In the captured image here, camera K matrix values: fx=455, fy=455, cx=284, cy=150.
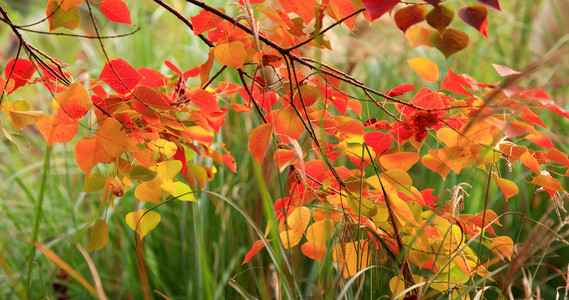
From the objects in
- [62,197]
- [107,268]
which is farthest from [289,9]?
[62,197]

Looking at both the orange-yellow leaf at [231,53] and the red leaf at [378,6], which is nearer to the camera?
the red leaf at [378,6]

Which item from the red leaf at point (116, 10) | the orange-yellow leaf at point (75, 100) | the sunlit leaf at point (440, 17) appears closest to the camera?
the sunlit leaf at point (440, 17)

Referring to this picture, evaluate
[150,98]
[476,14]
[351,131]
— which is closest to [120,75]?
[150,98]

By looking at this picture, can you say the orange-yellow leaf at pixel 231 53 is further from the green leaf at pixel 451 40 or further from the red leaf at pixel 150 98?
the green leaf at pixel 451 40

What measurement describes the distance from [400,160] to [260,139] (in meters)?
0.19

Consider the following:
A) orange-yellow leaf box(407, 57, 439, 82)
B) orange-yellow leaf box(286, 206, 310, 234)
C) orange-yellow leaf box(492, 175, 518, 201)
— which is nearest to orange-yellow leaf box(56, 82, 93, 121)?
orange-yellow leaf box(286, 206, 310, 234)

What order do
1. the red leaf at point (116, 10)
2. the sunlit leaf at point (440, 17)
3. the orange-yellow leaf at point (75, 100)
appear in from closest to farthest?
the sunlit leaf at point (440, 17), the orange-yellow leaf at point (75, 100), the red leaf at point (116, 10)

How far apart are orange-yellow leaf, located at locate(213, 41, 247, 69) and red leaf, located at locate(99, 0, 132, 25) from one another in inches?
6.3

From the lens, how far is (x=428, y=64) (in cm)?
57

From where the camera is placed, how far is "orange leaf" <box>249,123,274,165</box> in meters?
0.53

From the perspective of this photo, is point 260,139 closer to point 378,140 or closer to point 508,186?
point 378,140

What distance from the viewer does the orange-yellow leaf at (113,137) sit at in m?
0.52

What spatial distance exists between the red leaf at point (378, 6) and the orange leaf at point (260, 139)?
0.61ft

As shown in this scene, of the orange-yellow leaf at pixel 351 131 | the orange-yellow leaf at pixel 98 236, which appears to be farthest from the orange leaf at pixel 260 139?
the orange-yellow leaf at pixel 98 236
